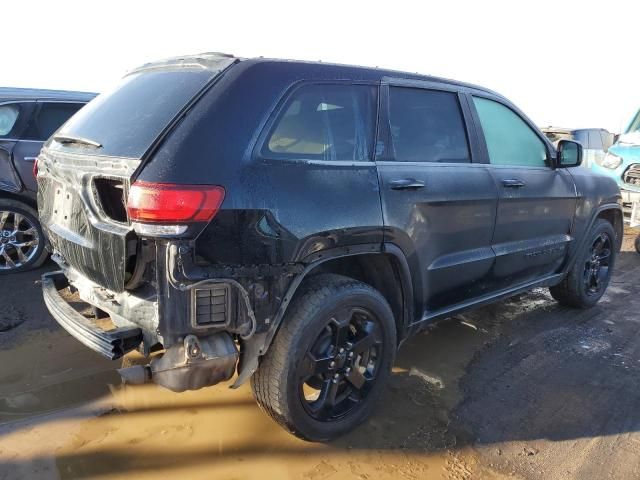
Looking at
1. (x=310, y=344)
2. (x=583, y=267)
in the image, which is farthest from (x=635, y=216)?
(x=310, y=344)

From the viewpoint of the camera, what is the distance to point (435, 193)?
3.15 meters

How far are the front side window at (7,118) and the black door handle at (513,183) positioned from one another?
4812 mm

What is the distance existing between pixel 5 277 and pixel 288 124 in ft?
12.7

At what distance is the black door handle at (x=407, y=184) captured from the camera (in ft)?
9.62

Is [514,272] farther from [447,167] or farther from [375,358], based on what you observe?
[375,358]

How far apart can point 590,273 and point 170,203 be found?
430 centimetres

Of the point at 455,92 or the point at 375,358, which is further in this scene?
the point at 455,92

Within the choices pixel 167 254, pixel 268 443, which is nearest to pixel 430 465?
pixel 268 443

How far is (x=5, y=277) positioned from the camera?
5.02 m

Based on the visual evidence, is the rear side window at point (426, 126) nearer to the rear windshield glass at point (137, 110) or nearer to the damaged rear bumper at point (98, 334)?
the rear windshield glass at point (137, 110)

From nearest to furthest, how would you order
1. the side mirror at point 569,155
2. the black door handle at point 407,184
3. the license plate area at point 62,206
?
the license plate area at point 62,206 < the black door handle at point 407,184 < the side mirror at point 569,155

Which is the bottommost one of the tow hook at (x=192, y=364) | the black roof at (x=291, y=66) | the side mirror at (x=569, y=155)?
the tow hook at (x=192, y=364)

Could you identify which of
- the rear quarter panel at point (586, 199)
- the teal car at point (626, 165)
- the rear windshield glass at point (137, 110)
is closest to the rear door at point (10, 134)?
the rear windshield glass at point (137, 110)

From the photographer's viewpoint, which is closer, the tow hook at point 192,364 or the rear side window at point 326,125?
the tow hook at point 192,364
